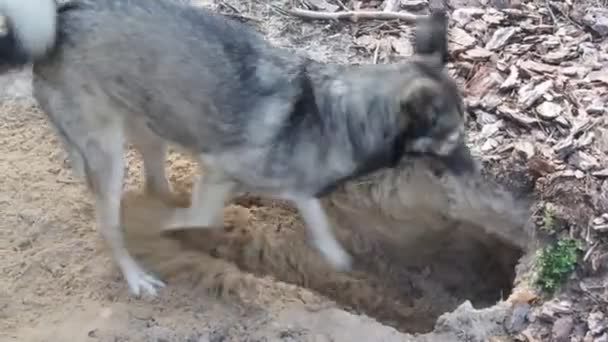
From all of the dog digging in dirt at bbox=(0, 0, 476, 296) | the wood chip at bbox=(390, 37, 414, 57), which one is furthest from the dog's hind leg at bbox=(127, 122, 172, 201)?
the wood chip at bbox=(390, 37, 414, 57)

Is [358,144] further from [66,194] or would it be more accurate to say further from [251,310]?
[66,194]

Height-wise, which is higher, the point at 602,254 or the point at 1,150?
the point at 602,254

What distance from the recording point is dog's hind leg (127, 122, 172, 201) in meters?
5.47

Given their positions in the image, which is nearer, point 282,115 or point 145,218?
point 282,115

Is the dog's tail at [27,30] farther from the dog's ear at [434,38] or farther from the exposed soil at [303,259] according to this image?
the dog's ear at [434,38]

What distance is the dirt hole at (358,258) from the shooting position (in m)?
5.87

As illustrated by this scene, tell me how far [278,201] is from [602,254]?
1821 mm

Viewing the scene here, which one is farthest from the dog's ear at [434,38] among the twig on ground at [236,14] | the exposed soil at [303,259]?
the twig on ground at [236,14]

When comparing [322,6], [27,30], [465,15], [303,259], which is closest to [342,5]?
[322,6]

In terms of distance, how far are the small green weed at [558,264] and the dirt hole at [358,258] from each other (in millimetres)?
458

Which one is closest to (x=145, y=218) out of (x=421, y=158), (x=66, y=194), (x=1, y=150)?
(x=66, y=194)

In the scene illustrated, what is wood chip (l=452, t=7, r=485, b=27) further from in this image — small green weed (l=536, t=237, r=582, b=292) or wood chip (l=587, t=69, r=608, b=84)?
small green weed (l=536, t=237, r=582, b=292)

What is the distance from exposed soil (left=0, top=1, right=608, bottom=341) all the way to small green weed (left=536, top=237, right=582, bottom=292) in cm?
5

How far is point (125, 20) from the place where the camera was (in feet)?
16.4
